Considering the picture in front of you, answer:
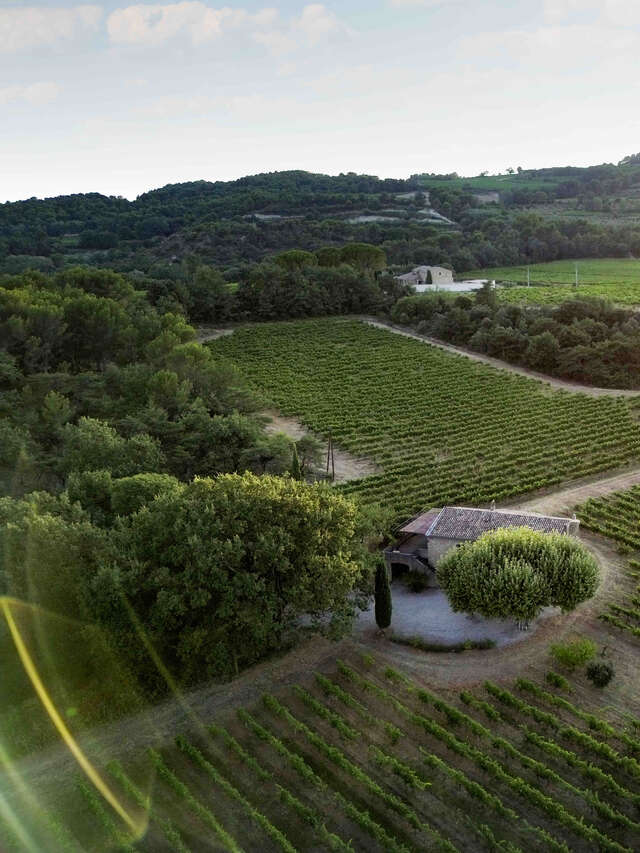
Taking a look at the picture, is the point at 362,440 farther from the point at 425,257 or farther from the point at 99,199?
the point at 99,199

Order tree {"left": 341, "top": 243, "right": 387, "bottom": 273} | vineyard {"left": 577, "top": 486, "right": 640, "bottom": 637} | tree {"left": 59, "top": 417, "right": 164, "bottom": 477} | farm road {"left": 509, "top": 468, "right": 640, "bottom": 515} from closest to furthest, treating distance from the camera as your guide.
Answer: vineyard {"left": 577, "top": 486, "right": 640, "bottom": 637} → tree {"left": 59, "top": 417, "right": 164, "bottom": 477} → farm road {"left": 509, "top": 468, "right": 640, "bottom": 515} → tree {"left": 341, "top": 243, "right": 387, "bottom": 273}

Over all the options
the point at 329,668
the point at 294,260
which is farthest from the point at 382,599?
the point at 294,260

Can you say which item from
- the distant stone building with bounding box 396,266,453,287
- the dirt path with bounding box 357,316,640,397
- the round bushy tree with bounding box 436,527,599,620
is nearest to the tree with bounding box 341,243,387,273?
the distant stone building with bounding box 396,266,453,287

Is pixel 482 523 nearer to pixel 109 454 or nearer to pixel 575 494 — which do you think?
pixel 575 494

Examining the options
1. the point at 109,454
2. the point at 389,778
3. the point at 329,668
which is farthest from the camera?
the point at 109,454

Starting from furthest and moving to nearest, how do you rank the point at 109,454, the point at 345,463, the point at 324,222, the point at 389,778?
the point at 324,222 < the point at 345,463 < the point at 109,454 < the point at 389,778

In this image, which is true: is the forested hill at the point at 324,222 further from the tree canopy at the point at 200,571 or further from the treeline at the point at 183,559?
the tree canopy at the point at 200,571

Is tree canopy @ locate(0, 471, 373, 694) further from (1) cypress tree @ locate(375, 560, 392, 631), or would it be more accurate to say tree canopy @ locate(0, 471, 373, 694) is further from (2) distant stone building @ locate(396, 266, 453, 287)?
(2) distant stone building @ locate(396, 266, 453, 287)

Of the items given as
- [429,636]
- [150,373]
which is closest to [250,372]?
[150,373]
